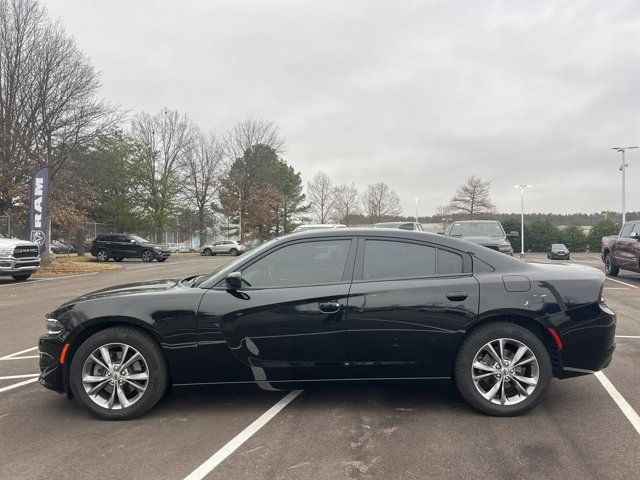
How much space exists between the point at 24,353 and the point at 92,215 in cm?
4271

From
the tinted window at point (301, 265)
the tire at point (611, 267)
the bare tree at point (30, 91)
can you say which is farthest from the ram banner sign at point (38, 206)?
the tire at point (611, 267)

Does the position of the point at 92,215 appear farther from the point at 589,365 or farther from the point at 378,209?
A: the point at 589,365

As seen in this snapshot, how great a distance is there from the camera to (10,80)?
21.9 m

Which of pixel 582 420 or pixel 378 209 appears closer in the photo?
pixel 582 420

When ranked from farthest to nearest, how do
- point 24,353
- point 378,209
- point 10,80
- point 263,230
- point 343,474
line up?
point 378,209 → point 263,230 → point 10,80 → point 24,353 → point 343,474

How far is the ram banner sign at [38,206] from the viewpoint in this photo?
65.2 feet

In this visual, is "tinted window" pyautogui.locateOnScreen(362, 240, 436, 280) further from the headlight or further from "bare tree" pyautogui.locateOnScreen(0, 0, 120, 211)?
"bare tree" pyautogui.locateOnScreen(0, 0, 120, 211)

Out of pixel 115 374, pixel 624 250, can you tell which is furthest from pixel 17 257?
pixel 624 250

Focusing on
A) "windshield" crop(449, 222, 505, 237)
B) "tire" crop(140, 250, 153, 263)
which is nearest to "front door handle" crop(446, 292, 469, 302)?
"windshield" crop(449, 222, 505, 237)

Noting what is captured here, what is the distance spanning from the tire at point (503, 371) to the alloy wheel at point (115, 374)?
2.55 m

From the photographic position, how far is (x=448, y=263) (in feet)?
13.5

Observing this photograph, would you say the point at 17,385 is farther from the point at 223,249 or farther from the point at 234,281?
the point at 223,249

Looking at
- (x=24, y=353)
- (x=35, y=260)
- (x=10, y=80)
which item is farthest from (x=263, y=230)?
(x=24, y=353)

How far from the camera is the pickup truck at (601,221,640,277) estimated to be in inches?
544
